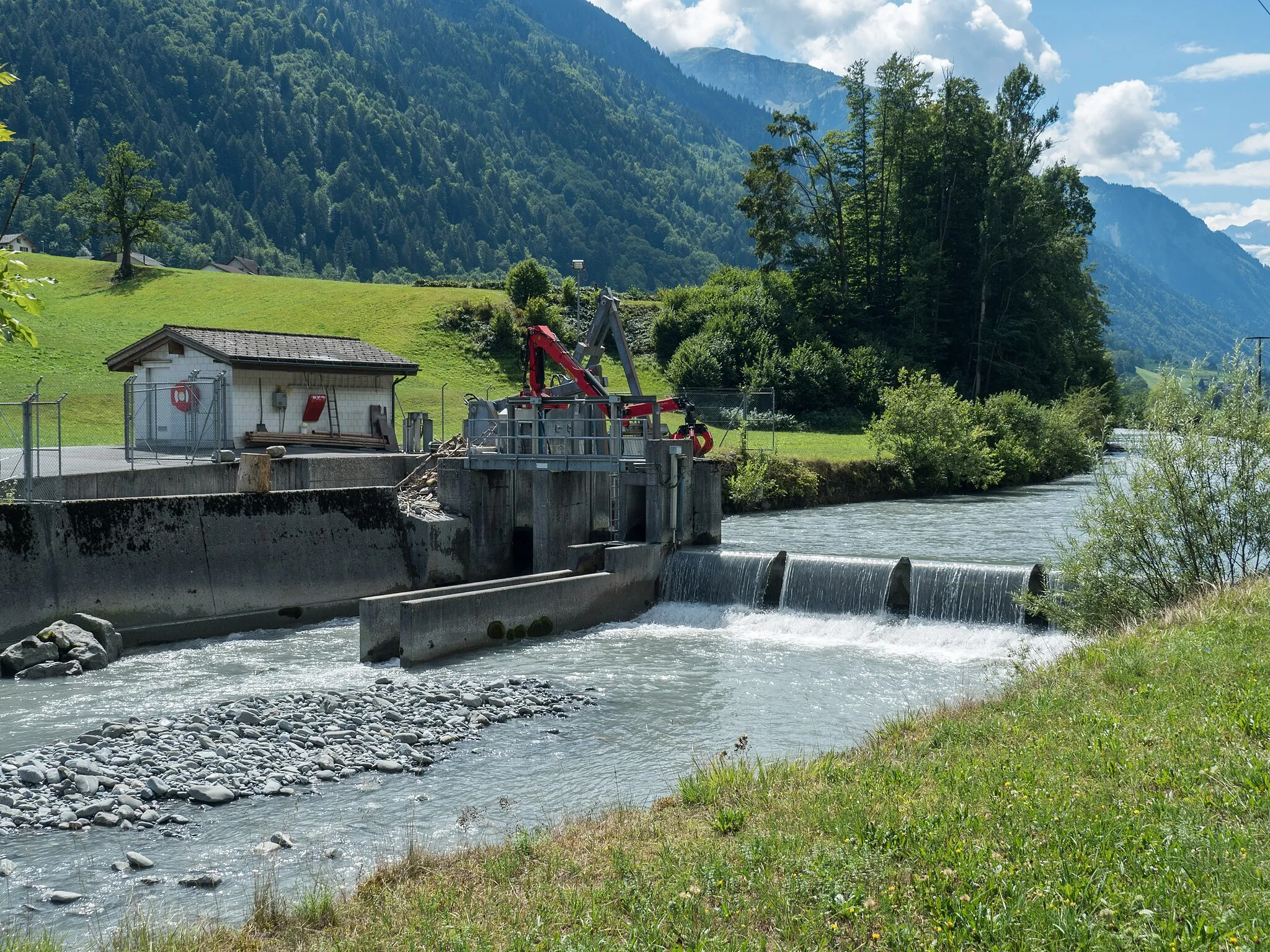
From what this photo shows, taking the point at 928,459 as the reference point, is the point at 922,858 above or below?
below

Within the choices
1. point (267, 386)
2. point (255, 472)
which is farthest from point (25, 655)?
point (267, 386)

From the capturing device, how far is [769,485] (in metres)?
37.9

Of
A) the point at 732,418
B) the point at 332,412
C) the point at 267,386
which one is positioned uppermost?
the point at 267,386

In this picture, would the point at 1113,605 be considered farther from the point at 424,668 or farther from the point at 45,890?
the point at 45,890

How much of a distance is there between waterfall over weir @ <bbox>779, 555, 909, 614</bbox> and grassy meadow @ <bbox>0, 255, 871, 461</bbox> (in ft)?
62.7

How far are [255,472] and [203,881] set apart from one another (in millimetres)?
15069

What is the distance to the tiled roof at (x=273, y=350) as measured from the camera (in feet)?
106

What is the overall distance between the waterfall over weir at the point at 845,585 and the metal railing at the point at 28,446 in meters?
14.1

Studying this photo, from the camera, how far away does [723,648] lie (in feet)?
64.7

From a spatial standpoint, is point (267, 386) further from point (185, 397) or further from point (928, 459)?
point (928, 459)

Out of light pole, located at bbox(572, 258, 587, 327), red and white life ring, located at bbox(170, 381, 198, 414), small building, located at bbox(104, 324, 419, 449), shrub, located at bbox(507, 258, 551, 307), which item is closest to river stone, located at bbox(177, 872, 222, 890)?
light pole, located at bbox(572, 258, 587, 327)

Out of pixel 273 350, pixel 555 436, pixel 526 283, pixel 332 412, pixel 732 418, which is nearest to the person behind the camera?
pixel 555 436

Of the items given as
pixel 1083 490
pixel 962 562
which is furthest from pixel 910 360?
pixel 962 562

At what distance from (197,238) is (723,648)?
600 feet
